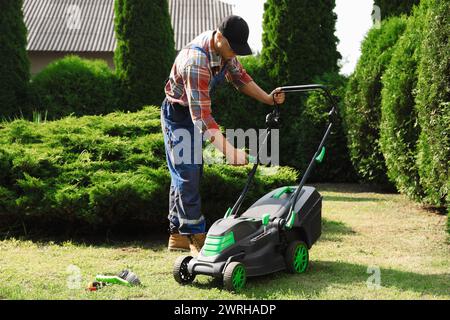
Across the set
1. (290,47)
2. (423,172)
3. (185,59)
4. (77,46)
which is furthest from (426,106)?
(77,46)

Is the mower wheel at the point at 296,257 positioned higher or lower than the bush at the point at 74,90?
lower

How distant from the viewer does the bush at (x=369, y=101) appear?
935cm

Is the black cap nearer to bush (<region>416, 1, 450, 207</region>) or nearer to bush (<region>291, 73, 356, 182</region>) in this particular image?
bush (<region>416, 1, 450, 207</region>)

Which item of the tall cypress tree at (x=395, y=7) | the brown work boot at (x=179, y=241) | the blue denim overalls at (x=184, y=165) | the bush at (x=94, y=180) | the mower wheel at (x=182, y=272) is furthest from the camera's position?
the tall cypress tree at (x=395, y=7)

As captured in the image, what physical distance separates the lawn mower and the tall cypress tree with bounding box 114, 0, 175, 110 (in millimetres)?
6918

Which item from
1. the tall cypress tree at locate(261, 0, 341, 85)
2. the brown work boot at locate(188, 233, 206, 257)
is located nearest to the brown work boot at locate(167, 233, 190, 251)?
the brown work boot at locate(188, 233, 206, 257)

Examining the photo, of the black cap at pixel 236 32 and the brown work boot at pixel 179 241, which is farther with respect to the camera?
the brown work boot at pixel 179 241

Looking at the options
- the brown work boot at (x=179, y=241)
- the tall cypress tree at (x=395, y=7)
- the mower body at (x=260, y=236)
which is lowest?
the brown work boot at (x=179, y=241)

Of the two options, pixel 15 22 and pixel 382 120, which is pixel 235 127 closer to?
pixel 382 120

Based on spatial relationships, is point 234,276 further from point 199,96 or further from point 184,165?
point 199,96

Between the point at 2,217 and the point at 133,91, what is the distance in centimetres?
552

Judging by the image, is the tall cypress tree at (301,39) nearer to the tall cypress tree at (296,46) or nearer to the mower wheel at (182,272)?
the tall cypress tree at (296,46)

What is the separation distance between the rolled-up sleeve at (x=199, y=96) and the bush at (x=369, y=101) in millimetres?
5144

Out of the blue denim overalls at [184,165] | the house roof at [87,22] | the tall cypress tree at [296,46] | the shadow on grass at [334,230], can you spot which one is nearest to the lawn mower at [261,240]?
the blue denim overalls at [184,165]
